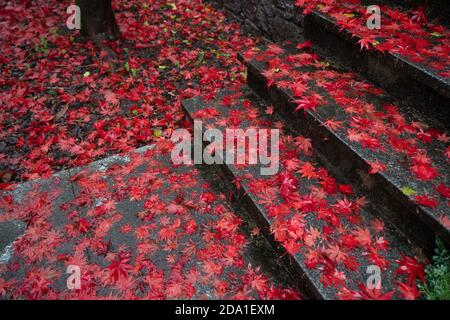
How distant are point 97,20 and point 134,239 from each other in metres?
3.65

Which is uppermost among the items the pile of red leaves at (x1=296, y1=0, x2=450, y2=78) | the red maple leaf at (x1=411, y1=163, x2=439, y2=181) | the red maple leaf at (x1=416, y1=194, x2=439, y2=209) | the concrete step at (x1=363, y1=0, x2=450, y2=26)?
the concrete step at (x1=363, y1=0, x2=450, y2=26)

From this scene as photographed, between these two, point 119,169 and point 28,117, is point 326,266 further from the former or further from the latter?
point 28,117

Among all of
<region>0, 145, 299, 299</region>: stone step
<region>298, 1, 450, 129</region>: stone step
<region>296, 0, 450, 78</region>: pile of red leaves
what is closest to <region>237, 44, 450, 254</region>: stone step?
<region>298, 1, 450, 129</region>: stone step

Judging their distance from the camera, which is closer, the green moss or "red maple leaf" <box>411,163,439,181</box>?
the green moss

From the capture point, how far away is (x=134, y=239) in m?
2.67

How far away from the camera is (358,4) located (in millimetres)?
3473

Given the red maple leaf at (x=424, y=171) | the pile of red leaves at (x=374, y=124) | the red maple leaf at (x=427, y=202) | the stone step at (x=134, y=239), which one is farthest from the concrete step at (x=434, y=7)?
the stone step at (x=134, y=239)

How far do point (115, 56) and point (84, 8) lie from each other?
80cm

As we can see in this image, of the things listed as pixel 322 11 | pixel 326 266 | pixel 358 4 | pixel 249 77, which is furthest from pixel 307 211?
pixel 358 4

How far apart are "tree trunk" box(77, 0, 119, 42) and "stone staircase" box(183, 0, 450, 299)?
8.25 feet

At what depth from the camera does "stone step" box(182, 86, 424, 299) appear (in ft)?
6.91

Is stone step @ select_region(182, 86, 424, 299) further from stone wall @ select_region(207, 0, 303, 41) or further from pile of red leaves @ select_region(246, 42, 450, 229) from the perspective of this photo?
stone wall @ select_region(207, 0, 303, 41)

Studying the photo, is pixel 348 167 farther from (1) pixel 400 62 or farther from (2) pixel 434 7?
(2) pixel 434 7

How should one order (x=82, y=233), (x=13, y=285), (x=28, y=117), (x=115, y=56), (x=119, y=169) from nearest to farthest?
(x=13, y=285), (x=82, y=233), (x=119, y=169), (x=28, y=117), (x=115, y=56)
